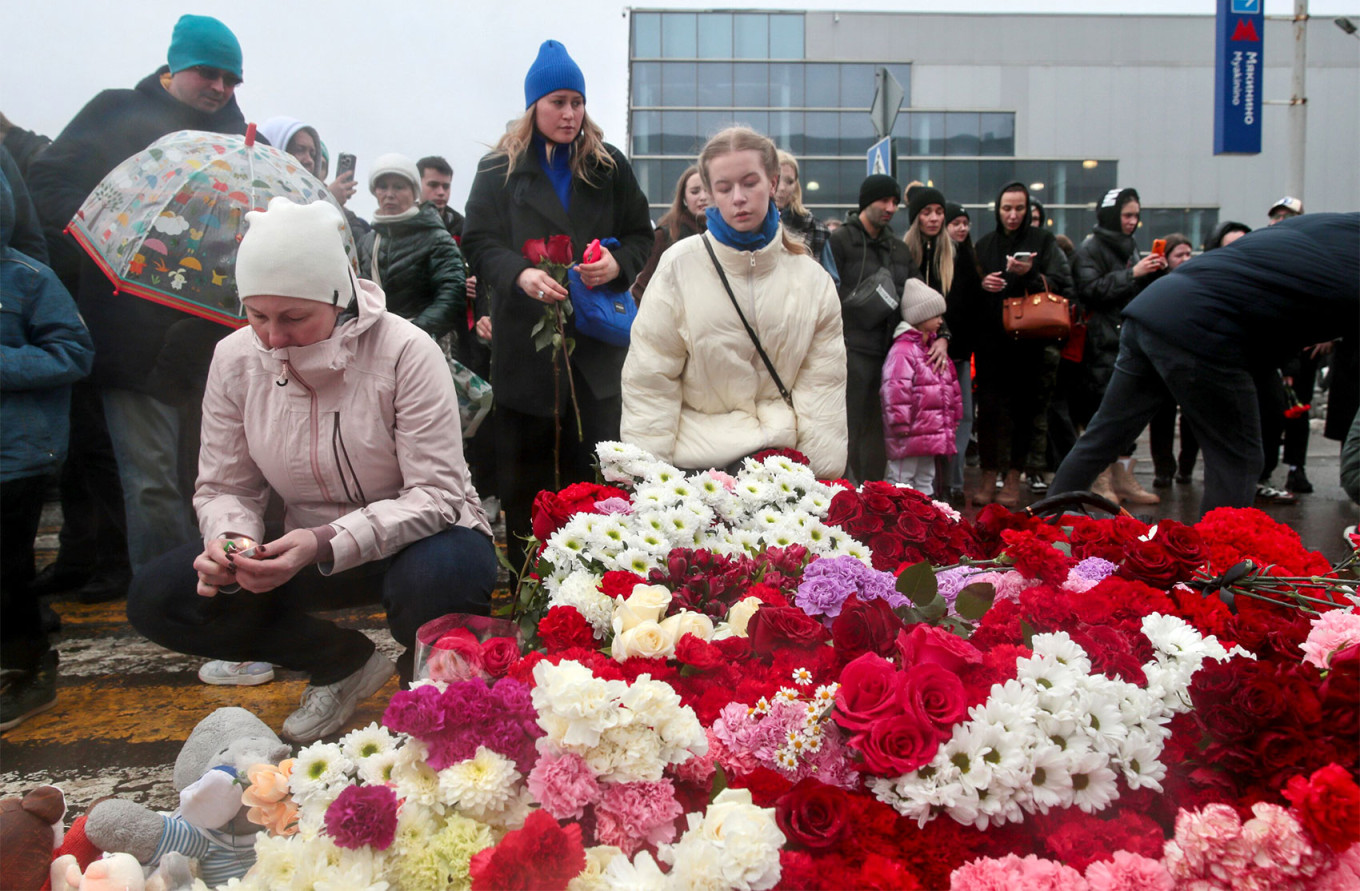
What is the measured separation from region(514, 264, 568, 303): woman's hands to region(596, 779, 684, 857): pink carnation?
2.16 m

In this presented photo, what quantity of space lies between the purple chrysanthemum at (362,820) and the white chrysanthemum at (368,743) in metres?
0.17

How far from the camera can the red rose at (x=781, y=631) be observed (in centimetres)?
141

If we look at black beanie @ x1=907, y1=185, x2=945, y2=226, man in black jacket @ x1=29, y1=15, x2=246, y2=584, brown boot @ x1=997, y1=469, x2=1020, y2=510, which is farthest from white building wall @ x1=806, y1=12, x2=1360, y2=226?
brown boot @ x1=997, y1=469, x2=1020, y2=510

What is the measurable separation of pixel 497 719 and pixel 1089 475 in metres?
2.94

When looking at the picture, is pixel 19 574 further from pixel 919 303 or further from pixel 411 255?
pixel 919 303

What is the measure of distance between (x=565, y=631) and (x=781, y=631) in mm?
365

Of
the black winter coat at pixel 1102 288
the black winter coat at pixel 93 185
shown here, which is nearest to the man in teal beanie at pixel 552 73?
the black winter coat at pixel 93 185

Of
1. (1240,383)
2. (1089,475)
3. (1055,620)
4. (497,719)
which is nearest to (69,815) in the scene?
(497,719)

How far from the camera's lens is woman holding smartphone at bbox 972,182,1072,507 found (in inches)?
230

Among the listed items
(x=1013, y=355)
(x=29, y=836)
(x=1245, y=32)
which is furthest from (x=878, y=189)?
(x=29, y=836)

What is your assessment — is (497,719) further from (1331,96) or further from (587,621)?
(1331,96)

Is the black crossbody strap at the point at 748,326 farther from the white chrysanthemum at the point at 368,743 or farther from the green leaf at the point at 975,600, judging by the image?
the white chrysanthemum at the point at 368,743

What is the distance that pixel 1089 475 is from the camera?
348 cm

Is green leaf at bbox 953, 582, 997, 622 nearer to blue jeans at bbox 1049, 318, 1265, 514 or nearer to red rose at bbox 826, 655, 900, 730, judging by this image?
red rose at bbox 826, 655, 900, 730
